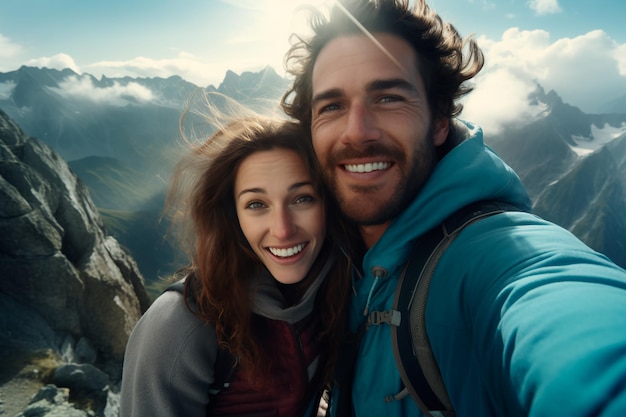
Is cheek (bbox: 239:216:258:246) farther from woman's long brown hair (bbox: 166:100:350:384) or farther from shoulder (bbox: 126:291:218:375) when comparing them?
shoulder (bbox: 126:291:218:375)

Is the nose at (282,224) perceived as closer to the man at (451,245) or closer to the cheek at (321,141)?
the man at (451,245)

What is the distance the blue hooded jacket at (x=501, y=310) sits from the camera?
1191 millimetres

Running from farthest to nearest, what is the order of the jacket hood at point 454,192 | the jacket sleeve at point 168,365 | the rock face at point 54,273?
the rock face at point 54,273
the jacket sleeve at point 168,365
the jacket hood at point 454,192

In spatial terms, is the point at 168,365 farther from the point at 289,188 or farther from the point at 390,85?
the point at 390,85

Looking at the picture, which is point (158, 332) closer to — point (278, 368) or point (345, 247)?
point (278, 368)

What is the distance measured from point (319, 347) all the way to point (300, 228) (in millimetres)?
1336

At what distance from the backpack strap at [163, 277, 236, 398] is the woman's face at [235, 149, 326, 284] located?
2.85ft

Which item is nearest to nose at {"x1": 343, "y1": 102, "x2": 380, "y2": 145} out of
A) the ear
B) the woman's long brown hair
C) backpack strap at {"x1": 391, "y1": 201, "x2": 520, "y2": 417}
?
the woman's long brown hair

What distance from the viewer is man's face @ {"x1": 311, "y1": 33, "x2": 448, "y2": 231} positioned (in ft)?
9.82

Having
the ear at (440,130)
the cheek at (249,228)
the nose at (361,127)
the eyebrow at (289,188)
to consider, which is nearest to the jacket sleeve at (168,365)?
the cheek at (249,228)

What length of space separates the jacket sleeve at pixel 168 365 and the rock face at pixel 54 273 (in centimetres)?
2160

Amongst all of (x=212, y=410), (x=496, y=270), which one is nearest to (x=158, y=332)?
(x=212, y=410)

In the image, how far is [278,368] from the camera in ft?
11.0

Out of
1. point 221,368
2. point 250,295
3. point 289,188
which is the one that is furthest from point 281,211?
point 221,368
